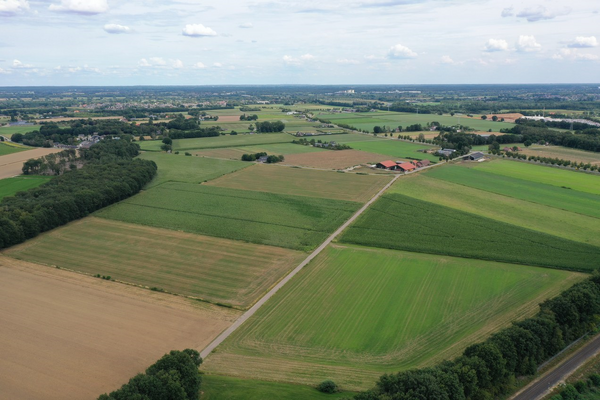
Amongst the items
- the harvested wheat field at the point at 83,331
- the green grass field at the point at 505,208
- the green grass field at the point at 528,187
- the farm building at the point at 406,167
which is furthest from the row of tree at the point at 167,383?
the farm building at the point at 406,167

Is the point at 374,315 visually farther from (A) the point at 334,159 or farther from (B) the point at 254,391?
Answer: (A) the point at 334,159

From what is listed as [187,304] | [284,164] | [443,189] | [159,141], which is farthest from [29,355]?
[159,141]

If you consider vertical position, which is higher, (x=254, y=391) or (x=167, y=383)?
(x=167, y=383)

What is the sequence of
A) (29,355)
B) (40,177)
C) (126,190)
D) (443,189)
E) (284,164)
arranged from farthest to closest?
1. (284,164)
2. (40,177)
3. (443,189)
4. (126,190)
5. (29,355)

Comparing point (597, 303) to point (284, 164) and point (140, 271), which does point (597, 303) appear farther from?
point (284, 164)

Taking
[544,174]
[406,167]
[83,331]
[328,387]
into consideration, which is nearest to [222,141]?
[406,167]

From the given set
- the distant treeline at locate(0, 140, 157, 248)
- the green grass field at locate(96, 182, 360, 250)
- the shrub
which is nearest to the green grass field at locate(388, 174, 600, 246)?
the green grass field at locate(96, 182, 360, 250)

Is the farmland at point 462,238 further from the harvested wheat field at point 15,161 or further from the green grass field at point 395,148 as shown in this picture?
the harvested wheat field at point 15,161
